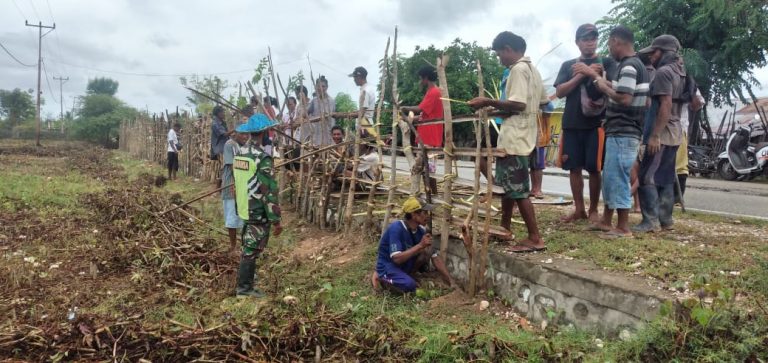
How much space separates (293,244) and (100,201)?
3.69m

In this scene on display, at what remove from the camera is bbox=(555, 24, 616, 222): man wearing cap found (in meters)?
4.47

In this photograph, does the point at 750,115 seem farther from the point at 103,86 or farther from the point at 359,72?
the point at 103,86

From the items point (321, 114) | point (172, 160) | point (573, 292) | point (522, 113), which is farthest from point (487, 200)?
point (172, 160)

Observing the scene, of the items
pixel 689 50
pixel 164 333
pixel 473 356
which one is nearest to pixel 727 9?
pixel 689 50

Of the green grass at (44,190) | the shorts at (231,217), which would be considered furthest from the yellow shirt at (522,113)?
the green grass at (44,190)

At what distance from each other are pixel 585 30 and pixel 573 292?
2378 mm

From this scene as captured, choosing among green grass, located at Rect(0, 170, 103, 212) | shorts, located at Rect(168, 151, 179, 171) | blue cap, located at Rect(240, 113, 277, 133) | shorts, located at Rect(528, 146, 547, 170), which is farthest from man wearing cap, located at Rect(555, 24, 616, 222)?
shorts, located at Rect(168, 151, 179, 171)

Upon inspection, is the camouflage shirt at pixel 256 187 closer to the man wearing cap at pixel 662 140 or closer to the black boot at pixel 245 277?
the black boot at pixel 245 277

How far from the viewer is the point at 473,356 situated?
317 centimetres

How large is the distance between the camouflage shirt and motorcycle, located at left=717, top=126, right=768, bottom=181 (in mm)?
12787

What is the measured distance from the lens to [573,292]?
3.38 m

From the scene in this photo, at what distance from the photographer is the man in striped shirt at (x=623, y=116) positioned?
13.4 feet

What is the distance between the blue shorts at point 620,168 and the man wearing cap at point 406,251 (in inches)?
59.8

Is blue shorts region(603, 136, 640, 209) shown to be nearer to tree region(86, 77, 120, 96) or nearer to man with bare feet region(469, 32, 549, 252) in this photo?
man with bare feet region(469, 32, 549, 252)
